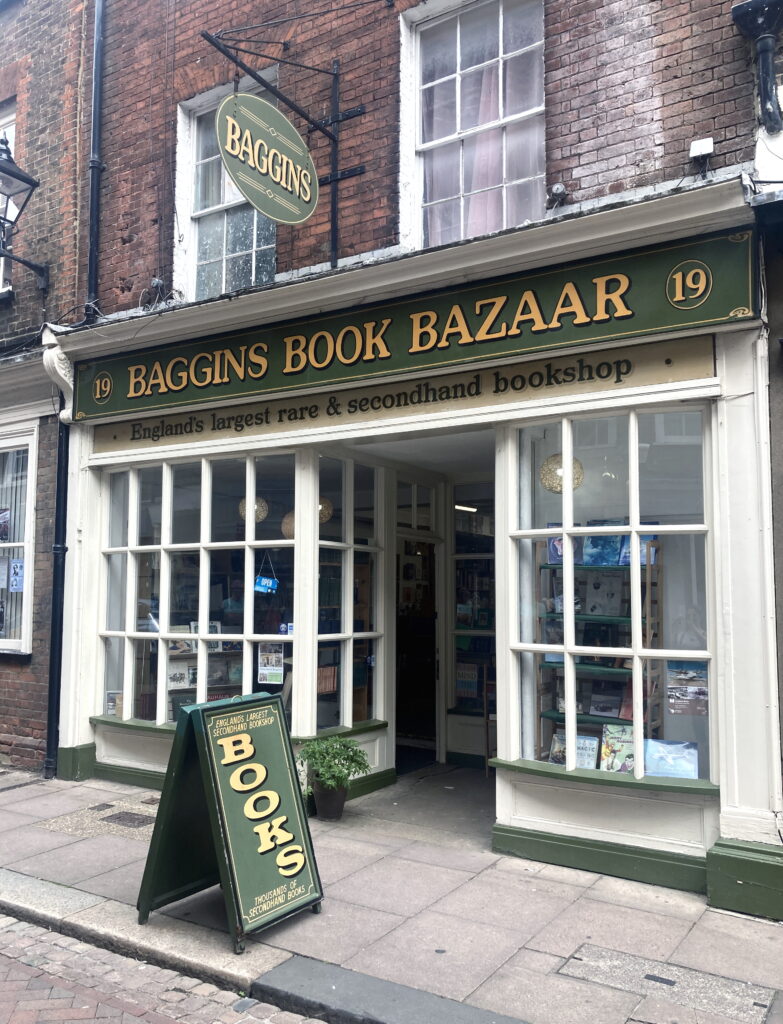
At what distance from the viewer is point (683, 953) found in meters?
4.32

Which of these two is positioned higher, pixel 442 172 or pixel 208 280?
A: pixel 442 172

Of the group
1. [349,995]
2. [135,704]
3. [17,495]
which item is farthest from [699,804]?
[17,495]

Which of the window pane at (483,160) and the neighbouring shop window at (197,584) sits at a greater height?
the window pane at (483,160)

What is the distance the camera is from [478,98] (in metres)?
6.74

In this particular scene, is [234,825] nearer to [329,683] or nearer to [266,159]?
[329,683]

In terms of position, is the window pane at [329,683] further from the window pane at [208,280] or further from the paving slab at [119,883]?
the window pane at [208,280]

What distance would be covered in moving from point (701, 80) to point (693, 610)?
342 cm

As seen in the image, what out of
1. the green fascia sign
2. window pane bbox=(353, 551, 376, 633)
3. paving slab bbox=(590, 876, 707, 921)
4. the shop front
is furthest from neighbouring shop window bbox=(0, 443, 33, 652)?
paving slab bbox=(590, 876, 707, 921)

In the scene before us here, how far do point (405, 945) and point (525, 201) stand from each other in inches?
202

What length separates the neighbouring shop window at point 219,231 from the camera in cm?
779

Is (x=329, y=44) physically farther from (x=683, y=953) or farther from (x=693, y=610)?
(x=683, y=953)

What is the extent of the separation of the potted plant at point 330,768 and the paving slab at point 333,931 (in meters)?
1.43

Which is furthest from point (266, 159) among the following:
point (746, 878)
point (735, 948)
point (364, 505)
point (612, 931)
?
point (735, 948)

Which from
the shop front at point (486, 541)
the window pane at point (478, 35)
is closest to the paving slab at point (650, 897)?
the shop front at point (486, 541)
